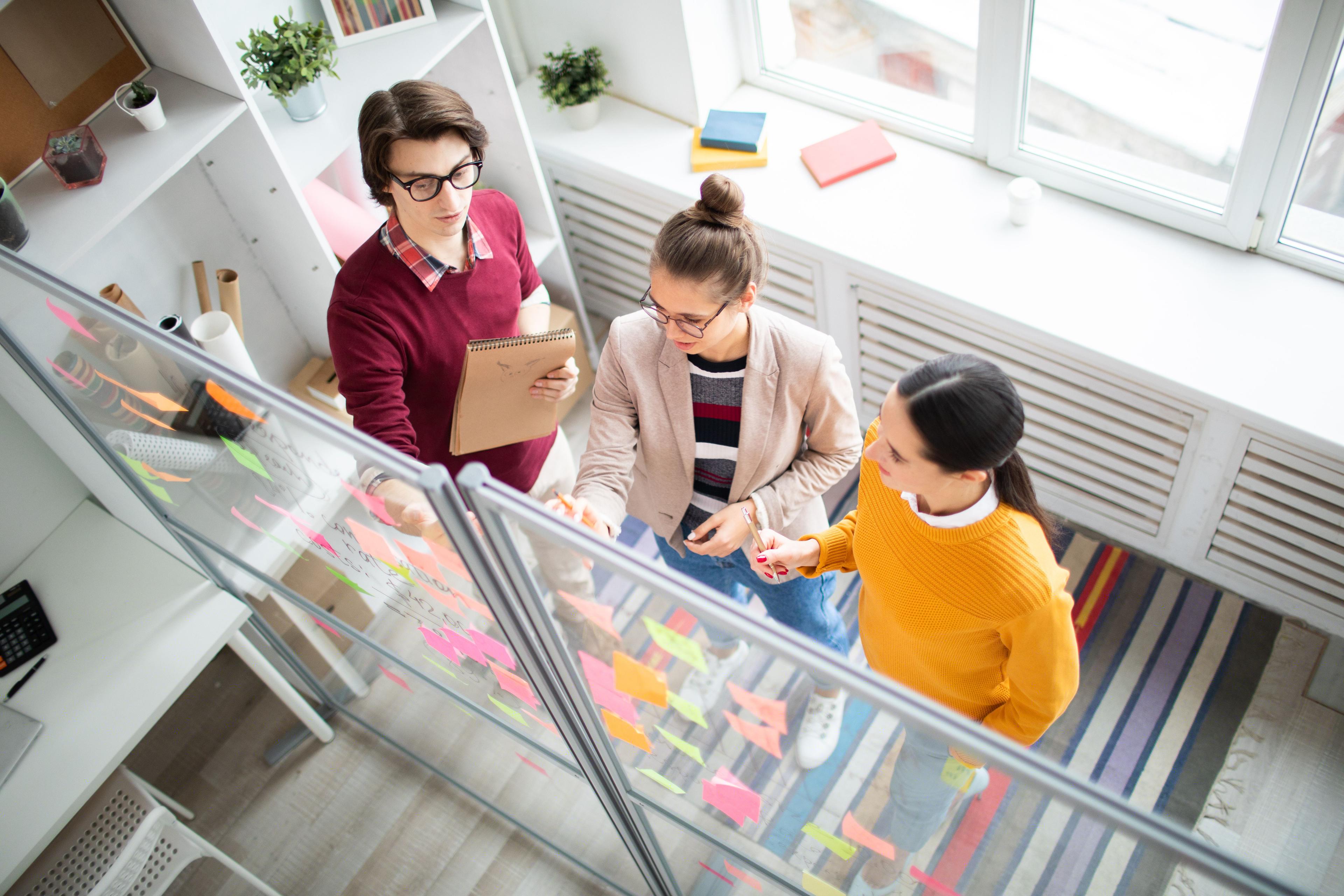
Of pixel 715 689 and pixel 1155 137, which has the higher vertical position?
pixel 715 689

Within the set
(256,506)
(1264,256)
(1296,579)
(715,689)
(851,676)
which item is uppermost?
(851,676)

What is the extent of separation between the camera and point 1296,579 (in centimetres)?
207

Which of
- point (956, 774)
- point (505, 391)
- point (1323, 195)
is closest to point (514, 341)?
point (505, 391)

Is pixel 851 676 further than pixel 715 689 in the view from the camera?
No

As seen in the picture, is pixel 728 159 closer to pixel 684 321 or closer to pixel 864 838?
pixel 684 321

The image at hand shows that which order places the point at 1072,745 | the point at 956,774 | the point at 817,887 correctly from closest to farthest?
1. the point at 956,774
2. the point at 817,887
3. the point at 1072,745

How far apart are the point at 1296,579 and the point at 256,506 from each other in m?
2.00

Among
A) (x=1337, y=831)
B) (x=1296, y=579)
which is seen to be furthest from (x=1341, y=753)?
(x=1296, y=579)

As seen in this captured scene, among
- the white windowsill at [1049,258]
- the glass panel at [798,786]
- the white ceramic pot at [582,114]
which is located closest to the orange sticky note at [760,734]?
the glass panel at [798,786]

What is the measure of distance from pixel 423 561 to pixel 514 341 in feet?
1.26

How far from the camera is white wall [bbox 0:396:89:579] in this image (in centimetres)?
177

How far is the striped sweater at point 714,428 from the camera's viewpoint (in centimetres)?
149

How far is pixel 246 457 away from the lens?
137 cm

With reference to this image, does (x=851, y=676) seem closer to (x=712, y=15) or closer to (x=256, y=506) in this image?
(x=256, y=506)
